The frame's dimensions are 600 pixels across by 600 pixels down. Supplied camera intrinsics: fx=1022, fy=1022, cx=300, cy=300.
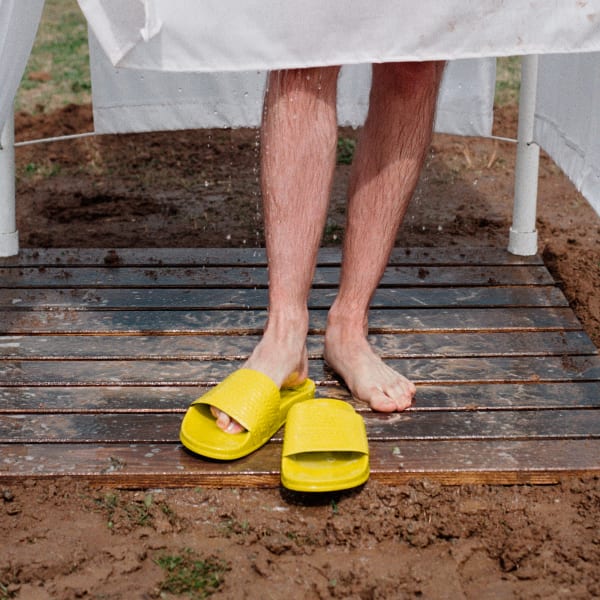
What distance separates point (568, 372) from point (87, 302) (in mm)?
1202

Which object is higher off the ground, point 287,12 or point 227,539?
point 287,12

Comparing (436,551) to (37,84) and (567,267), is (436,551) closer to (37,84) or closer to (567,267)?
(567,267)

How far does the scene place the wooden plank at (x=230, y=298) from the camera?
260cm

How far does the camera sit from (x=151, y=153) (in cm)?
448

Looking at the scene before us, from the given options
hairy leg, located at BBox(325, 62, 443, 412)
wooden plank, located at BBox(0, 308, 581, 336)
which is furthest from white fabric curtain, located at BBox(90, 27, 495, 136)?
hairy leg, located at BBox(325, 62, 443, 412)

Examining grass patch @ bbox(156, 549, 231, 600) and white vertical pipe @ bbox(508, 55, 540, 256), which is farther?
white vertical pipe @ bbox(508, 55, 540, 256)

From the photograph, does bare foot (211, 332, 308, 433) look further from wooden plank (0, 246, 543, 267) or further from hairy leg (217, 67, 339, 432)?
wooden plank (0, 246, 543, 267)

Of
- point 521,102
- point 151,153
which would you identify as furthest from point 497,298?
point 151,153

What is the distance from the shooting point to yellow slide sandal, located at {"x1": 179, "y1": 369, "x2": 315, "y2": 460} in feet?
6.23

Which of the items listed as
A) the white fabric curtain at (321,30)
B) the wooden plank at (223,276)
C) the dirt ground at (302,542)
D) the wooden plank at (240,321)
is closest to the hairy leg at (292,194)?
the white fabric curtain at (321,30)

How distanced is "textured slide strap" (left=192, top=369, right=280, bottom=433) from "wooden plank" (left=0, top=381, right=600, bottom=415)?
0.17 metres

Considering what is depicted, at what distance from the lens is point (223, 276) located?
2.78m

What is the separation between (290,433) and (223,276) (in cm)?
95

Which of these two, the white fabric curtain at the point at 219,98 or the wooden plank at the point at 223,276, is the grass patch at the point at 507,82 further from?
the wooden plank at the point at 223,276
